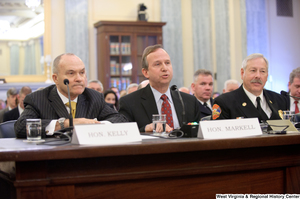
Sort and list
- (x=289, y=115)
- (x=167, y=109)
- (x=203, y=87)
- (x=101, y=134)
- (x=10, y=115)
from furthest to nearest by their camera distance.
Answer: (x=10, y=115) < (x=203, y=87) < (x=167, y=109) < (x=289, y=115) < (x=101, y=134)

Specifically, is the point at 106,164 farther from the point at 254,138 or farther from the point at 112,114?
the point at 112,114

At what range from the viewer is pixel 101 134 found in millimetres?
1448

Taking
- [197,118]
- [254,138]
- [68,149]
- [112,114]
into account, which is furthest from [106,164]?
[197,118]

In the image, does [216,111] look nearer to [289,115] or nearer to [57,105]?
[289,115]

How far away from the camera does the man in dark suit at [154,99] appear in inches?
101

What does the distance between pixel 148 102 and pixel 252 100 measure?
759 mm

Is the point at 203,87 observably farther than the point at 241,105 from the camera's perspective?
Yes

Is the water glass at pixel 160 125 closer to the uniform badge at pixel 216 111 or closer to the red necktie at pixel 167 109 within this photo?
the red necktie at pixel 167 109

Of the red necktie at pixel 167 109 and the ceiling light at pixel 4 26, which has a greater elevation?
the ceiling light at pixel 4 26

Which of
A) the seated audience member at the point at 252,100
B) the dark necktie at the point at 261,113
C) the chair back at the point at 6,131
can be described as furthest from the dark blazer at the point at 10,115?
the dark necktie at the point at 261,113

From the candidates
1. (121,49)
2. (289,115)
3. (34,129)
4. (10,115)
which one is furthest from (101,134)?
(121,49)

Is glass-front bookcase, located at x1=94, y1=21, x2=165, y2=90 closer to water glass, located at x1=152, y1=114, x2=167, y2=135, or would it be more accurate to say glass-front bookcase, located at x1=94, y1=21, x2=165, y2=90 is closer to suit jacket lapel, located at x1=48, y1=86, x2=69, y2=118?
suit jacket lapel, located at x1=48, y1=86, x2=69, y2=118

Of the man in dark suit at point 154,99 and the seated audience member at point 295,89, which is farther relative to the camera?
the seated audience member at point 295,89

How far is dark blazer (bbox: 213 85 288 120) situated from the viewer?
8.50 ft
